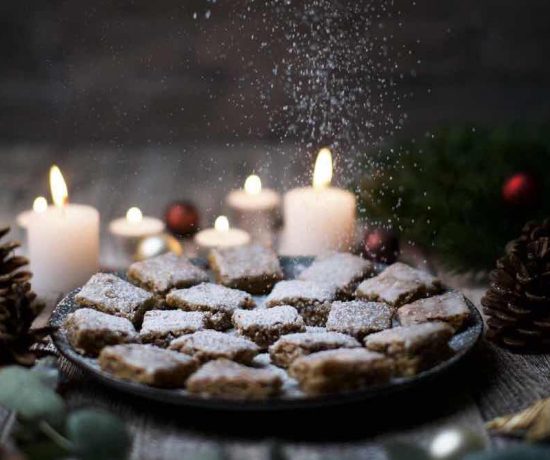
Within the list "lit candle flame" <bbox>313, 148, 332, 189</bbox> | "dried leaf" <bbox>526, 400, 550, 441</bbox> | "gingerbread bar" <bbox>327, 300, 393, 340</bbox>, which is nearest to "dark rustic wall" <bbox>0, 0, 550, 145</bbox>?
"lit candle flame" <bbox>313, 148, 332, 189</bbox>

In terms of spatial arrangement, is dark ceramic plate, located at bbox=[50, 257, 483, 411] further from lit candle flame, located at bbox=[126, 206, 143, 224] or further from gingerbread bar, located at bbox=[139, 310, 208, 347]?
lit candle flame, located at bbox=[126, 206, 143, 224]

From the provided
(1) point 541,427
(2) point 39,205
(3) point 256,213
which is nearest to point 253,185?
(3) point 256,213

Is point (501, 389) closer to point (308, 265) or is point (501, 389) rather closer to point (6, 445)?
point (308, 265)

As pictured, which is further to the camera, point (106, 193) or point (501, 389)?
point (106, 193)

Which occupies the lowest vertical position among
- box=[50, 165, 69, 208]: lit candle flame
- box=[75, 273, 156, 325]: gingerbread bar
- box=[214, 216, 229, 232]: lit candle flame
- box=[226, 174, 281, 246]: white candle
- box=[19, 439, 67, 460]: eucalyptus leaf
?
box=[226, 174, 281, 246]: white candle

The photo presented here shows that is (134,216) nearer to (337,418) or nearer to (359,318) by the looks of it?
(359,318)

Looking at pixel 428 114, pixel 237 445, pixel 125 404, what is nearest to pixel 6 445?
pixel 125 404
